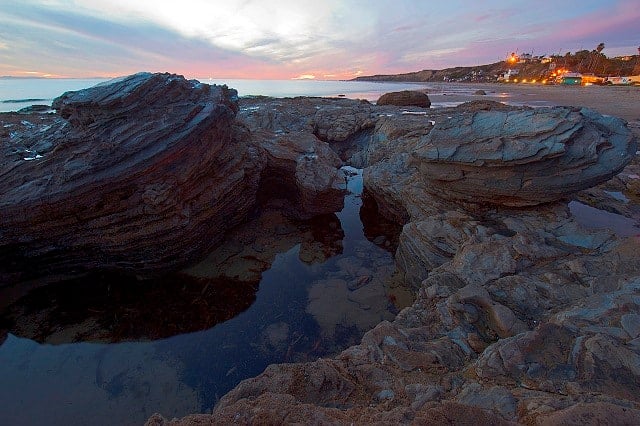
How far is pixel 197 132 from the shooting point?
11.2 meters

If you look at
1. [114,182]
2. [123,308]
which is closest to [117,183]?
[114,182]

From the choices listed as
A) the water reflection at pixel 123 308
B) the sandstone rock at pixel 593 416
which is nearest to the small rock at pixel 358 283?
the water reflection at pixel 123 308

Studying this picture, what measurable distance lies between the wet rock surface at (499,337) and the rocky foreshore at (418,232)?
1.1 inches

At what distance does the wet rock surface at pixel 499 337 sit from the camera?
11.1ft

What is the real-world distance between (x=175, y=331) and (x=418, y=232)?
7.97 m

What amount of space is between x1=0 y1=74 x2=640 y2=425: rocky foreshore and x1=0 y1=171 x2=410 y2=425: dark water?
1.28 metres

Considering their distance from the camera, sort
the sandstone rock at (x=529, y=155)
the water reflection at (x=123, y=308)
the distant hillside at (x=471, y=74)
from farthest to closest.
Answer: the distant hillside at (x=471, y=74) → the water reflection at (x=123, y=308) → the sandstone rock at (x=529, y=155)

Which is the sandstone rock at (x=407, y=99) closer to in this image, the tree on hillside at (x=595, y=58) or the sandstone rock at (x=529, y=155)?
the sandstone rock at (x=529, y=155)

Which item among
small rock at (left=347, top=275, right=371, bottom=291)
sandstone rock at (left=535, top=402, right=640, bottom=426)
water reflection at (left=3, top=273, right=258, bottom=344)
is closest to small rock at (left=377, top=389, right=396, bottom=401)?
sandstone rock at (left=535, top=402, right=640, bottom=426)

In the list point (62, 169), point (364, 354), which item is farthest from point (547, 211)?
point (62, 169)

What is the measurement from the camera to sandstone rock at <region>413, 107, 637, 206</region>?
8.85 metres

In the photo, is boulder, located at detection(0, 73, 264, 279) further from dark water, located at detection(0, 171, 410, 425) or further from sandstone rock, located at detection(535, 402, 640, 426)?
sandstone rock, located at detection(535, 402, 640, 426)

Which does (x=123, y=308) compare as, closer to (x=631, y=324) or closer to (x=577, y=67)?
(x=631, y=324)

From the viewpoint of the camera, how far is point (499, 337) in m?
5.40
